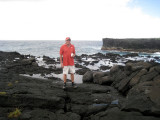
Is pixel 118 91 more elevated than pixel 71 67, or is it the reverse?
pixel 71 67

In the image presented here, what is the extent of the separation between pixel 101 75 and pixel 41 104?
8.96 metres

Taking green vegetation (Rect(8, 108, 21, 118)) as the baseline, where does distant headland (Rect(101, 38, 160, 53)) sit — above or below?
above

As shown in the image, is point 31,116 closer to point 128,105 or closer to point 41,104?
point 41,104

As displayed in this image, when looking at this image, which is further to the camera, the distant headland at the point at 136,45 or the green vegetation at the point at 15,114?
the distant headland at the point at 136,45

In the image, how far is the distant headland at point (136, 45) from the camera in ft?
273

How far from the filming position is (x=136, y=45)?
87250mm

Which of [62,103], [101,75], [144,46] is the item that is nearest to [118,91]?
[101,75]

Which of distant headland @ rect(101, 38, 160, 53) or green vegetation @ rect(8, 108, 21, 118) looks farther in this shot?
distant headland @ rect(101, 38, 160, 53)

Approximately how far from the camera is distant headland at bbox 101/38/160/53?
83287 millimetres

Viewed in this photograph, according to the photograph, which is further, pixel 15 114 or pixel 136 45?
pixel 136 45

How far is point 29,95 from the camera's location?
27.9ft

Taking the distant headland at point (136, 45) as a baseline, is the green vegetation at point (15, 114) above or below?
below

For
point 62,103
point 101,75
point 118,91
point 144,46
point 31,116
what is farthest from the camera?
point 144,46

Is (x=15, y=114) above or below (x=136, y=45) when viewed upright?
below
